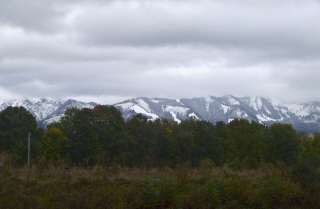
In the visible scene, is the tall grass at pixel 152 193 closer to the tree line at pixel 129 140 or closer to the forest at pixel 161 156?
the forest at pixel 161 156

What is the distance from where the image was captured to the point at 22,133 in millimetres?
52250

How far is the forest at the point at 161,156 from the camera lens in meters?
17.4

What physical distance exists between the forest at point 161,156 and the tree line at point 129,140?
0.48ft

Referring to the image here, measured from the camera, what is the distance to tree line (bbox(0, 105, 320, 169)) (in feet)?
169

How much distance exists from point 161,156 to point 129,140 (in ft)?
26.1

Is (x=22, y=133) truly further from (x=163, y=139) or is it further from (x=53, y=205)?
(x=53, y=205)

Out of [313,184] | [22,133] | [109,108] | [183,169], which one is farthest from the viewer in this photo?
[109,108]

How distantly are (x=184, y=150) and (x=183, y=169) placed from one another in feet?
134

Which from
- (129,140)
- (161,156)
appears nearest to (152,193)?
(129,140)

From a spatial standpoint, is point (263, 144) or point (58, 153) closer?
point (58, 153)

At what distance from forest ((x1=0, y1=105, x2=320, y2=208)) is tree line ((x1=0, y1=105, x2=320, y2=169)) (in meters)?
0.15

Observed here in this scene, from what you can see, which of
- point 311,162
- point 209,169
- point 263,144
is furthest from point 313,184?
point 263,144

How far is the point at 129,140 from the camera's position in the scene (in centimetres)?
5681

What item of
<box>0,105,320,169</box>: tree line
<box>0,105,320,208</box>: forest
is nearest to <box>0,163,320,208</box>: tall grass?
<box>0,105,320,208</box>: forest
